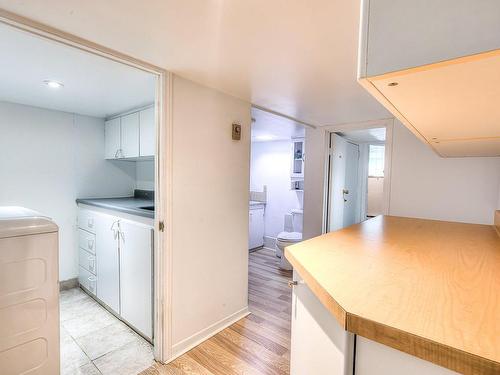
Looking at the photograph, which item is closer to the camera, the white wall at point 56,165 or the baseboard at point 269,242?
the white wall at point 56,165

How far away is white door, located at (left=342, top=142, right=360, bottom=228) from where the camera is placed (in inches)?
145

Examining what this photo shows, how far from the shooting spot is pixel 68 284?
281 cm

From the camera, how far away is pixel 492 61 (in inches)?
17.4

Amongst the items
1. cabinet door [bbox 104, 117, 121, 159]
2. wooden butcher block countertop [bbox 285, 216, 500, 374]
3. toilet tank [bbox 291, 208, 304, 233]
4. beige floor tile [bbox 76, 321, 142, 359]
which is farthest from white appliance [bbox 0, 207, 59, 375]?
toilet tank [bbox 291, 208, 304, 233]

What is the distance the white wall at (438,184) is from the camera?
2201 mm

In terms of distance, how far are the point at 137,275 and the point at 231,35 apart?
175cm

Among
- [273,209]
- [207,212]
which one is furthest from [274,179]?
[207,212]

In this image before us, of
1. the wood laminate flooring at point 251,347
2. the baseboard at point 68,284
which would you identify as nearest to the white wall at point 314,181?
the wood laminate flooring at point 251,347

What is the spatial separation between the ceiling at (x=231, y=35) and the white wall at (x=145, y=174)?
1.68 metres

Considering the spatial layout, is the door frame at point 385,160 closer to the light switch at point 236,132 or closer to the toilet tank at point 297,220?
the toilet tank at point 297,220

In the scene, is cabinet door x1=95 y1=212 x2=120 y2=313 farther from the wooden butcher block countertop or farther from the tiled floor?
the wooden butcher block countertop

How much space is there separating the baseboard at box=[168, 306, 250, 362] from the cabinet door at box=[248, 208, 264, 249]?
195cm

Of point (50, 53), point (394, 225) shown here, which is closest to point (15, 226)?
point (50, 53)

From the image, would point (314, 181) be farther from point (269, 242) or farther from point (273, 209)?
point (269, 242)
